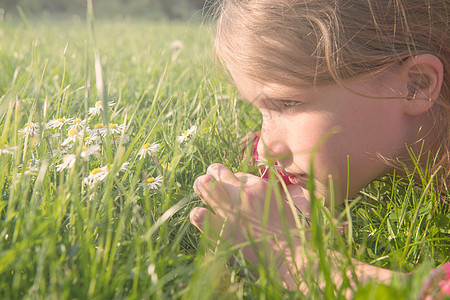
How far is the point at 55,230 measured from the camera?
2.54 feet

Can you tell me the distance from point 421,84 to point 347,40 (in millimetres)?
235

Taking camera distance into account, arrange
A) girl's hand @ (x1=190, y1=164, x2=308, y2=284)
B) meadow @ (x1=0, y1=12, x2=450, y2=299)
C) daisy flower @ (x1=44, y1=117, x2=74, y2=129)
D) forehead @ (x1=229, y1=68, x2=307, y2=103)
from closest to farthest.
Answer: meadow @ (x1=0, y1=12, x2=450, y2=299) → girl's hand @ (x1=190, y1=164, x2=308, y2=284) → daisy flower @ (x1=44, y1=117, x2=74, y2=129) → forehead @ (x1=229, y1=68, x2=307, y2=103)

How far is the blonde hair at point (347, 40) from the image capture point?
125cm

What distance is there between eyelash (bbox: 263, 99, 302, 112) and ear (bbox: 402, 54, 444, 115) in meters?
0.30

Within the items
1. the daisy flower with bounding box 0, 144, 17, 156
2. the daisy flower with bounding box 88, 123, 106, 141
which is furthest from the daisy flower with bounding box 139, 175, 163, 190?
the daisy flower with bounding box 0, 144, 17, 156

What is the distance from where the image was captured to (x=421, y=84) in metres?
1.27

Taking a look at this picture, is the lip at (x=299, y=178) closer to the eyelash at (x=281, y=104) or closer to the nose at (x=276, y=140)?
the nose at (x=276, y=140)

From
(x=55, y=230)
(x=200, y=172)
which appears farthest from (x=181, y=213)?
(x=55, y=230)

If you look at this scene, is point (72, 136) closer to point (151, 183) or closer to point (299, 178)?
point (151, 183)

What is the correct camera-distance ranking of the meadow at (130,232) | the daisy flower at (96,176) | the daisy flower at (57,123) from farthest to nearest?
the daisy flower at (57,123) < the daisy flower at (96,176) < the meadow at (130,232)

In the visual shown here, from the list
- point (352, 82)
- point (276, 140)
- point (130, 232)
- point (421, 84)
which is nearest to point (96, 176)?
point (130, 232)

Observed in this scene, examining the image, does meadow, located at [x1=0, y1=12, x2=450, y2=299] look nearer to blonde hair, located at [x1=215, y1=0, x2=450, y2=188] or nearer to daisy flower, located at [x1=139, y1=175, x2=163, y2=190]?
daisy flower, located at [x1=139, y1=175, x2=163, y2=190]

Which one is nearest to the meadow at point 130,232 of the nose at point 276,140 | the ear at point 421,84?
the nose at point 276,140

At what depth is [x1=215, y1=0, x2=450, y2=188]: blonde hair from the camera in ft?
4.11
